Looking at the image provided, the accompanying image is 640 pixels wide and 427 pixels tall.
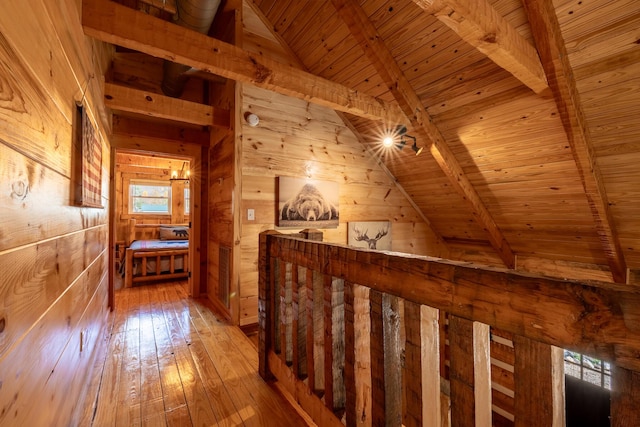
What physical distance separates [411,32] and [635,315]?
8.60 ft

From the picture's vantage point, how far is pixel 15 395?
70 cm

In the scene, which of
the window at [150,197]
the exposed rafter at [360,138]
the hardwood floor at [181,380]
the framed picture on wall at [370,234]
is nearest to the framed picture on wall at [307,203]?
the framed picture on wall at [370,234]

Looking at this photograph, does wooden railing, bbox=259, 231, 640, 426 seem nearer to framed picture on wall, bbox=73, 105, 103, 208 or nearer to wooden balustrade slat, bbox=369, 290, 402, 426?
wooden balustrade slat, bbox=369, 290, 402, 426

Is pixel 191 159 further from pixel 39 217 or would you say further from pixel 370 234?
pixel 39 217

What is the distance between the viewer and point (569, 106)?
6.63ft

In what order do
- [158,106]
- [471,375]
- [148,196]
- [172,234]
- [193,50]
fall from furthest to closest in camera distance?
[148,196]
[172,234]
[158,106]
[193,50]
[471,375]

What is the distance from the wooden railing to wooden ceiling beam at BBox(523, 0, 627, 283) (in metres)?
2.02

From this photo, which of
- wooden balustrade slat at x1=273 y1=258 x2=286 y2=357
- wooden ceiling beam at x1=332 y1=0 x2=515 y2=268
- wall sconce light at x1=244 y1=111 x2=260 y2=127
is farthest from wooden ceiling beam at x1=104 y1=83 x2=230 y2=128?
wooden balustrade slat at x1=273 y1=258 x2=286 y2=357

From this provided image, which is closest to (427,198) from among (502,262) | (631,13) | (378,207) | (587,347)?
(378,207)

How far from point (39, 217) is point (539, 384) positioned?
1.44m

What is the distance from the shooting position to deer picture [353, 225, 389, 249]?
3.67 m

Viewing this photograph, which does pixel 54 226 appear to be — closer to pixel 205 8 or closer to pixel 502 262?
pixel 205 8

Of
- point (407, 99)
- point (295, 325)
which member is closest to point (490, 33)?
point (407, 99)

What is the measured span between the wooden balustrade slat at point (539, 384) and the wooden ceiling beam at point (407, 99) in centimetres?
254
